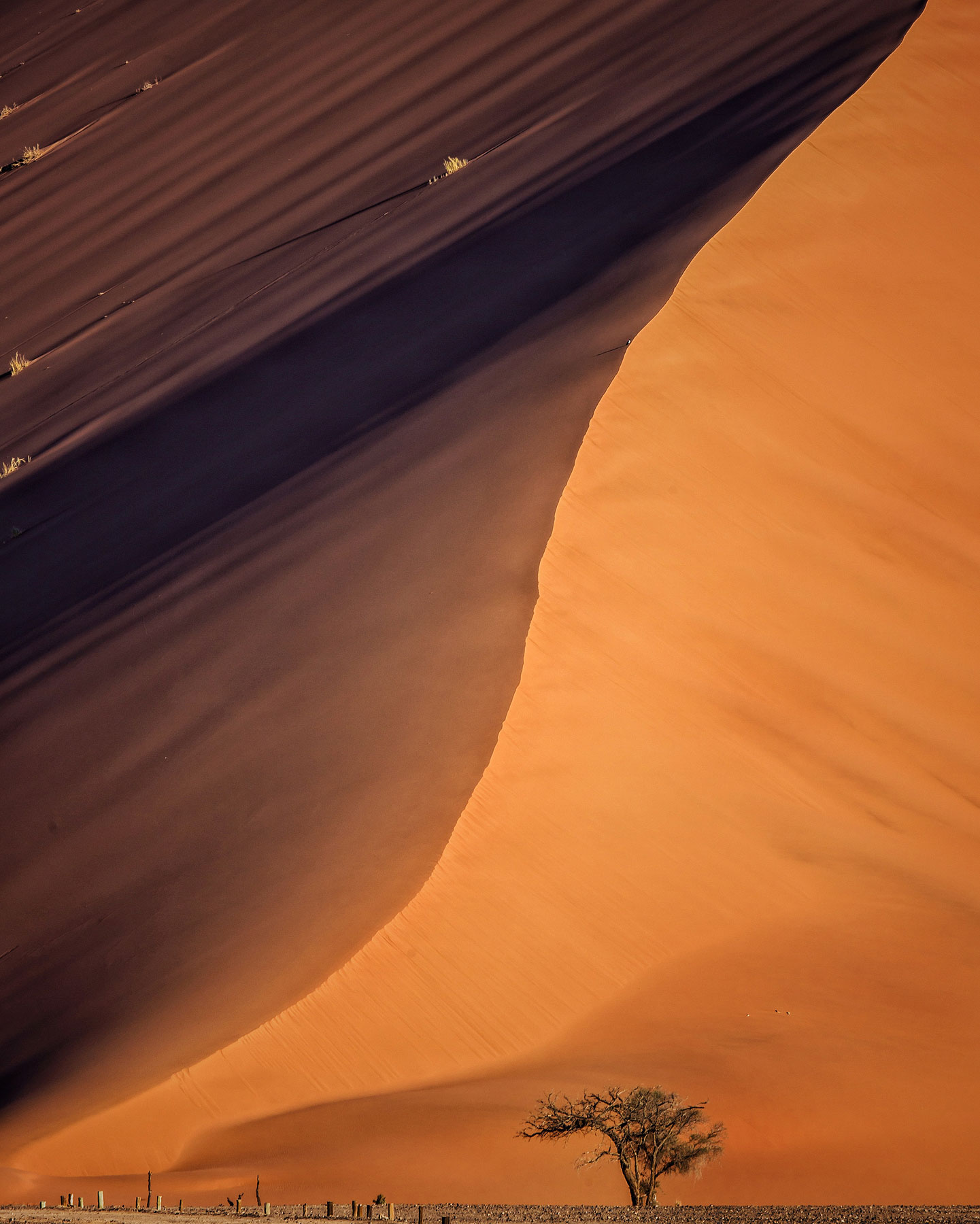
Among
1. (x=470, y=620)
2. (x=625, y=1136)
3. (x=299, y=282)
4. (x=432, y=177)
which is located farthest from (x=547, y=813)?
(x=432, y=177)

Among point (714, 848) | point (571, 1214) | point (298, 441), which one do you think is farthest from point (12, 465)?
point (571, 1214)

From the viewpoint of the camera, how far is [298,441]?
982 centimetres

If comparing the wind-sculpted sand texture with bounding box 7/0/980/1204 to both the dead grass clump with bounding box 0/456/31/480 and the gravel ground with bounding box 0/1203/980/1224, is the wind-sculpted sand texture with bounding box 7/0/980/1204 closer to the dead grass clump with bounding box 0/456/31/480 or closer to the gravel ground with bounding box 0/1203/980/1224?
the gravel ground with bounding box 0/1203/980/1224

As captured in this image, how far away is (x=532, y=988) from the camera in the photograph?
6512 mm

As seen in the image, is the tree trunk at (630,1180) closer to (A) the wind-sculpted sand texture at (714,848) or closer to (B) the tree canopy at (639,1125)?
(B) the tree canopy at (639,1125)

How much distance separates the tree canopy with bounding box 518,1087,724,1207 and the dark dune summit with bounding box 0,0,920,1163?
4.12 feet

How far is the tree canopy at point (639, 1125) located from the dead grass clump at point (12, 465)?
761 cm

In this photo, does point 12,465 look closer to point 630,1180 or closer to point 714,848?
point 714,848

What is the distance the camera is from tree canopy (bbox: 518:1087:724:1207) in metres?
6.28

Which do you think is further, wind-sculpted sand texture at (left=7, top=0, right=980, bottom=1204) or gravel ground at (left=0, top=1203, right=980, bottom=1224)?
wind-sculpted sand texture at (left=7, top=0, right=980, bottom=1204)

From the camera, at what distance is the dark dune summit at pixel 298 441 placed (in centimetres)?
659

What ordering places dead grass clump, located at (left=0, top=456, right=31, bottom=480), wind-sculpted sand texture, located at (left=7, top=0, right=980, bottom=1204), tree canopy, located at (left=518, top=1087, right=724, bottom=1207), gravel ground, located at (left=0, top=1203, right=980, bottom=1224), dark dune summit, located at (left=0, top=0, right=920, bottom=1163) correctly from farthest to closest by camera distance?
dead grass clump, located at (left=0, top=456, right=31, bottom=480) → dark dune summit, located at (left=0, top=0, right=920, bottom=1163) → tree canopy, located at (left=518, top=1087, right=724, bottom=1207) → wind-sculpted sand texture, located at (left=7, top=0, right=980, bottom=1204) → gravel ground, located at (left=0, top=1203, right=980, bottom=1224)

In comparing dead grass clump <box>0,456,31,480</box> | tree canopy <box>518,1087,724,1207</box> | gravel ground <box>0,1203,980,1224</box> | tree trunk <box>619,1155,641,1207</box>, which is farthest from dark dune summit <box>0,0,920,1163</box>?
tree trunk <box>619,1155,641,1207</box>

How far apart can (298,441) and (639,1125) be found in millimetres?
5546
